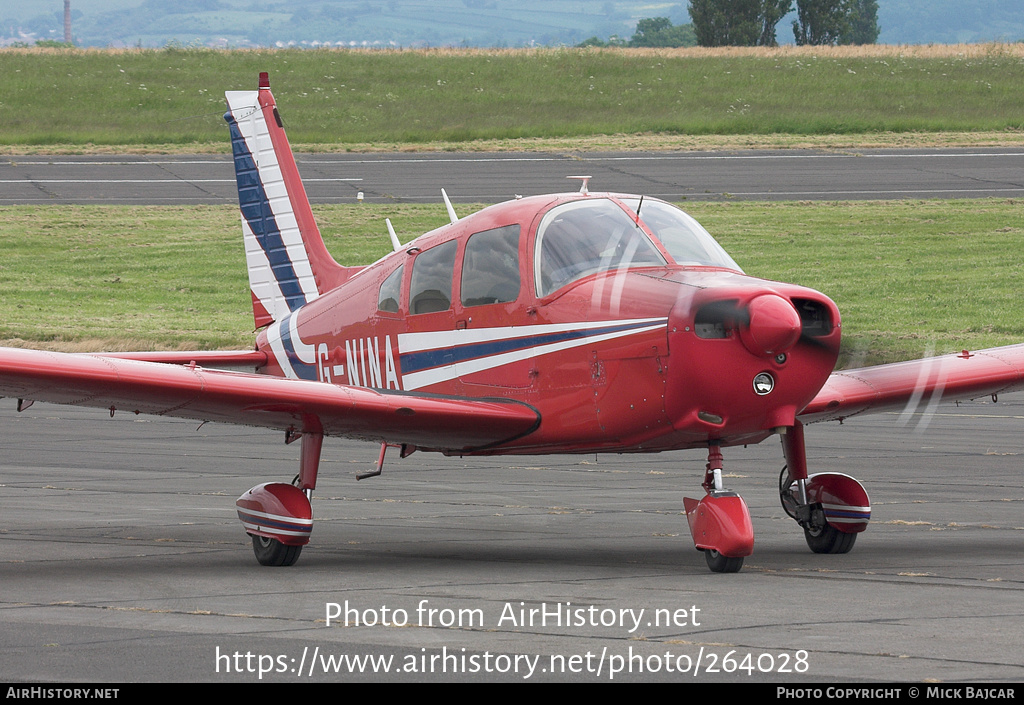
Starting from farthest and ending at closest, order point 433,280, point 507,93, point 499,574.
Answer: point 507,93 < point 433,280 < point 499,574

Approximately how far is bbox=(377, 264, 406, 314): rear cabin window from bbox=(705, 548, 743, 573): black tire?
373 cm

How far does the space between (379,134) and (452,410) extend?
40311mm

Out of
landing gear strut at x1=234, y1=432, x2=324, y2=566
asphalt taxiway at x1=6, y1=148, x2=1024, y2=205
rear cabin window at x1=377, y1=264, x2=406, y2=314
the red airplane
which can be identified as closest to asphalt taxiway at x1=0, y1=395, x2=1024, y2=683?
landing gear strut at x1=234, y1=432, x2=324, y2=566

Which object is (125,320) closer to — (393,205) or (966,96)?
(393,205)

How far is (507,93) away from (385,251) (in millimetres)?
22192

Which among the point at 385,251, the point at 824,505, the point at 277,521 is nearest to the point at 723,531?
the point at 824,505

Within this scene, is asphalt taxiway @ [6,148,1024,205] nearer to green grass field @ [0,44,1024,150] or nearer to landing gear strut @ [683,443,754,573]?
green grass field @ [0,44,1024,150]

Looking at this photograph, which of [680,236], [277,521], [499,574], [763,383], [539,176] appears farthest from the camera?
[539,176]

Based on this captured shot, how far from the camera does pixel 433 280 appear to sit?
37.6 feet

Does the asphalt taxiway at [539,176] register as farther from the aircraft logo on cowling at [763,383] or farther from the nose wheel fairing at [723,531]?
the aircraft logo on cowling at [763,383]

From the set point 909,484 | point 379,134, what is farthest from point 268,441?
point 379,134

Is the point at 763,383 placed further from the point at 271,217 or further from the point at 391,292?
A: the point at 271,217

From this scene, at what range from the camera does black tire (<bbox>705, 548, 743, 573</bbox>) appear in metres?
9.41
